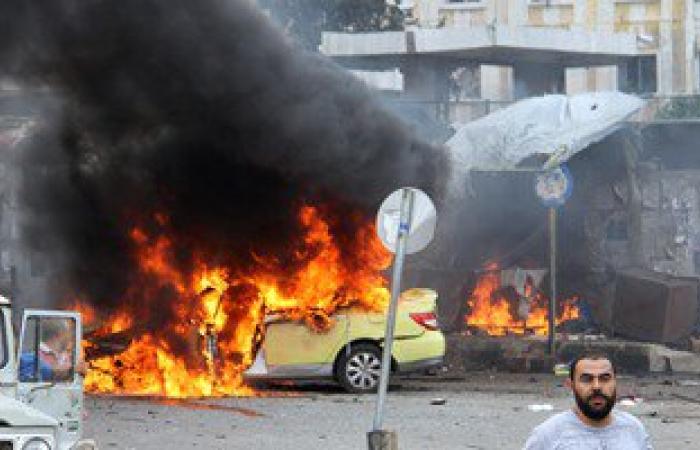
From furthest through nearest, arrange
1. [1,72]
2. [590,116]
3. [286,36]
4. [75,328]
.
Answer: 1. [590,116]
2. [286,36]
3. [1,72]
4. [75,328]

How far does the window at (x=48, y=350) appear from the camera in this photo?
35.4 feet

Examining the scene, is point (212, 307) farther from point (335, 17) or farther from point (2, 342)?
point (335, 17)

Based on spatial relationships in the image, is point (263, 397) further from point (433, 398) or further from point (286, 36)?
point (286, 36)

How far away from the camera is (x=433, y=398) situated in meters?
20.2

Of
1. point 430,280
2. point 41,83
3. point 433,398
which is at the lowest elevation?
point 433,398

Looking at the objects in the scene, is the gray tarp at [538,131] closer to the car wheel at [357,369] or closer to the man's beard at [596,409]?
the car wheel at [357,369]

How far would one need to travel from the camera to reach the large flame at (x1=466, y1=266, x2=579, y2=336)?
27.8 m

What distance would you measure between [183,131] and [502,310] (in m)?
Result: 6.90

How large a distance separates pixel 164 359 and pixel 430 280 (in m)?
7.66

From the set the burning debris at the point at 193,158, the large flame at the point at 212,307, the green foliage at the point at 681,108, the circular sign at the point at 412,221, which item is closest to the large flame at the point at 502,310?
the burning debris at the point at 193,158

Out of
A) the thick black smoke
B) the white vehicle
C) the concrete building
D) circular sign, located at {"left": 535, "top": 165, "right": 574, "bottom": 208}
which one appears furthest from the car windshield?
the concrete building

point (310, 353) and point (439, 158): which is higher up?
point (439, 158)

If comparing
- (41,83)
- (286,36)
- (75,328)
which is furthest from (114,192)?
(75,328)

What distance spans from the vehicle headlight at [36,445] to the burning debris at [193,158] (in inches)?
498
